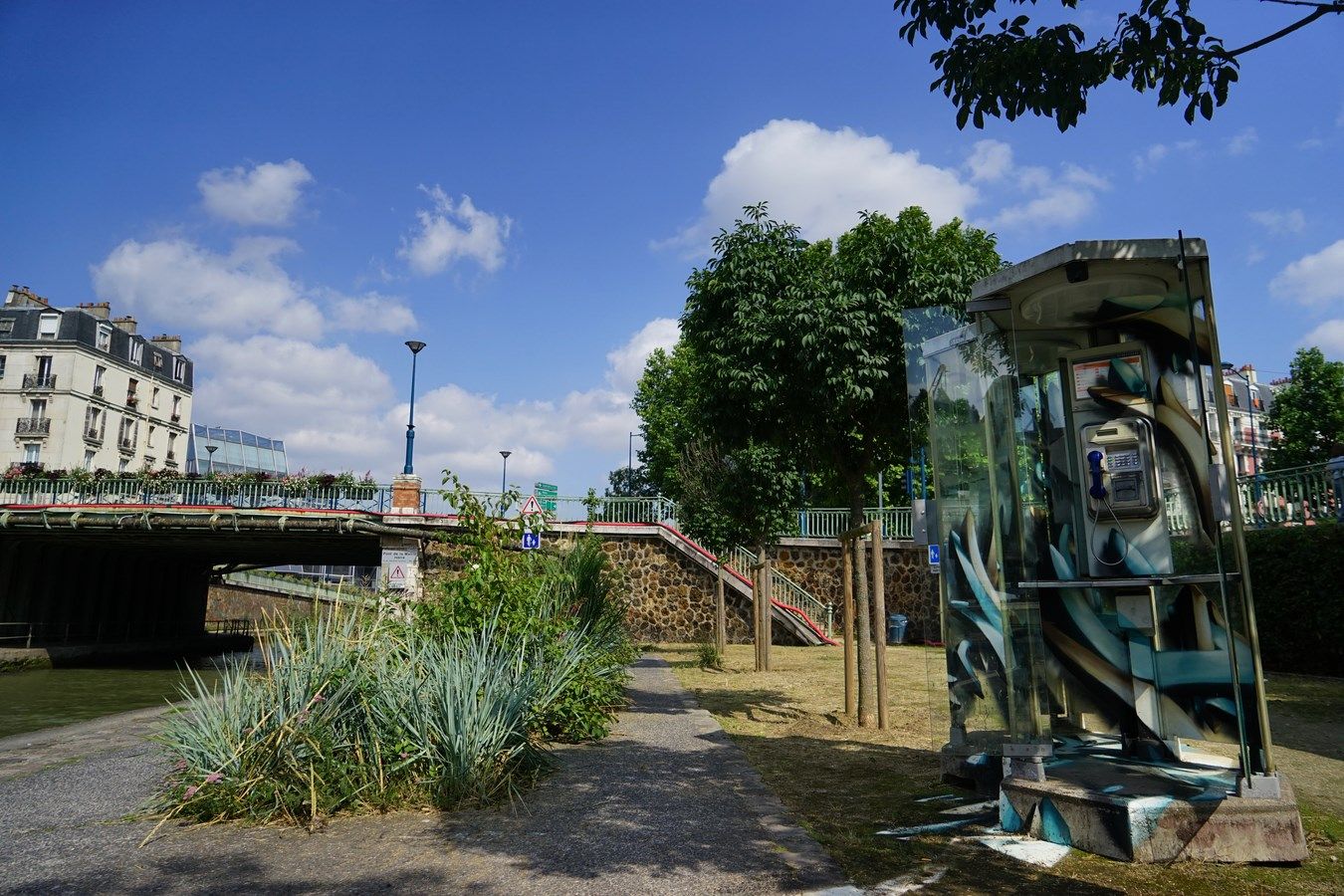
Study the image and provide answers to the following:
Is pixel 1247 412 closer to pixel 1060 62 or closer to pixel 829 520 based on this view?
pixel 829 520

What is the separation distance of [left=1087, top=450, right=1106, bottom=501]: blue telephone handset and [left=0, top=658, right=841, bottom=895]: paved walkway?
295 centimetres

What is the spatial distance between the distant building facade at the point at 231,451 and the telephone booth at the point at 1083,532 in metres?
68.8

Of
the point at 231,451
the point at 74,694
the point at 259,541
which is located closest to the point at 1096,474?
the point at 74,694

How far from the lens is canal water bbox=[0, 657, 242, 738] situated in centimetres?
1388

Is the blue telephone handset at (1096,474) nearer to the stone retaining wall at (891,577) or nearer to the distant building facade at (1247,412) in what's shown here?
the stone retaining wall at (891,577)

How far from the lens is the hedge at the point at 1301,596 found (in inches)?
480

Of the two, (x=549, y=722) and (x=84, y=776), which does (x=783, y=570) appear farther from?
(x=84, y=776)

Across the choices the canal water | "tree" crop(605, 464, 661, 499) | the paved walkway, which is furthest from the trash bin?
"tree" crop(605, 464, 661, 499)

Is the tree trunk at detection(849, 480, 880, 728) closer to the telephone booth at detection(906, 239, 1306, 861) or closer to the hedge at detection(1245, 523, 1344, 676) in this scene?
the telephone booth at detection(906, 239, 1306, 861)

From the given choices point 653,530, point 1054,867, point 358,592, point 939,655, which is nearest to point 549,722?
point 358,592

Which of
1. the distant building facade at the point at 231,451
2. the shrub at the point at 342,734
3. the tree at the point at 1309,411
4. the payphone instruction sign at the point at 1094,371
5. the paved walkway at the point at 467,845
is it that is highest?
the distant building facade at the point at 231,451

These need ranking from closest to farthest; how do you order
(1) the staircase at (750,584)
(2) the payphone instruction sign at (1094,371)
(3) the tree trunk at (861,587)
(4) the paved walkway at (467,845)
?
(4) the paved walkway at (467,845) → (2) the payphone instruction sign at (1094,371) → (3) the tree trunk at (861,587) → (1) the staircase at (750,584)

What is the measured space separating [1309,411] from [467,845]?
41.3 metres

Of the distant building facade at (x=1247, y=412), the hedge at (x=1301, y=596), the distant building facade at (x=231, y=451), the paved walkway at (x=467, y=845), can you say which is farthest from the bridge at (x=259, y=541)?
the distant building facade at (x=1247, y=412)
